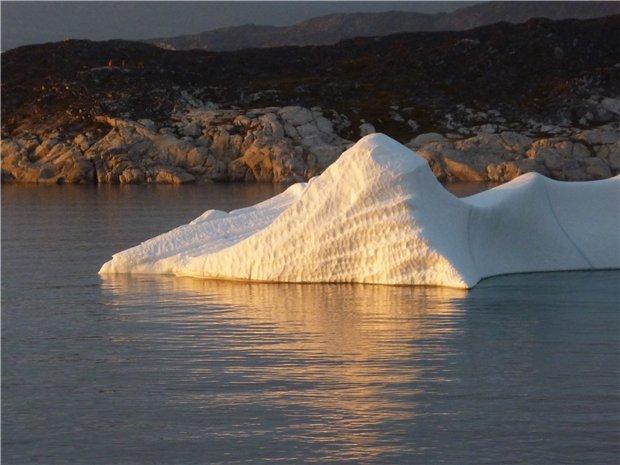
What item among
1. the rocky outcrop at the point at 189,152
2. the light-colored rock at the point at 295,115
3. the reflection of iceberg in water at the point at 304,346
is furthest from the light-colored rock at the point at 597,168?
the reflection of iceberg in water at the point at 304,346

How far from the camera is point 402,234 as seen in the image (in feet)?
71.4

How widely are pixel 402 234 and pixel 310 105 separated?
8343cm

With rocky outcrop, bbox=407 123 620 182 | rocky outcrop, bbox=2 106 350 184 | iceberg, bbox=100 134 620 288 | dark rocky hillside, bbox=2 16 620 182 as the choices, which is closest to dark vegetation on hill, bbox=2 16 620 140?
dark rocky hillside, bbox=2 16 620 182

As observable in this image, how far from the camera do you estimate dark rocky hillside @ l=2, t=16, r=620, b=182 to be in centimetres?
8725

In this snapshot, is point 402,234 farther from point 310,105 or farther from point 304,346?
point 310,105

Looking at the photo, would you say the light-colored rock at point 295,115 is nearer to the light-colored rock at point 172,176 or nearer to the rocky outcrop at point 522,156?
the rocky outcrop at point 522,156

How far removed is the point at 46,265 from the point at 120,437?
17052 millimetres

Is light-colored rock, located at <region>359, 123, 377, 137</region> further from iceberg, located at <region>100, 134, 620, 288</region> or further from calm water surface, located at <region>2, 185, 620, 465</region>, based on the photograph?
calm water surface, located at <region>2, 185, 620, 465</region>

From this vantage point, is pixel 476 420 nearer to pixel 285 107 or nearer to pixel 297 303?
pixel 297 303

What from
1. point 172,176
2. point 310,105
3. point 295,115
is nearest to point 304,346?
point 172,176

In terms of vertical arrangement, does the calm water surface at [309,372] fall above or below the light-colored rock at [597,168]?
below

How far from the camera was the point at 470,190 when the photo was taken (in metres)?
66.4

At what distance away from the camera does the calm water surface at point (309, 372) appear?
11789 millimetres

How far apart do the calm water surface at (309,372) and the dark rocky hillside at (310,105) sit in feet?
198
